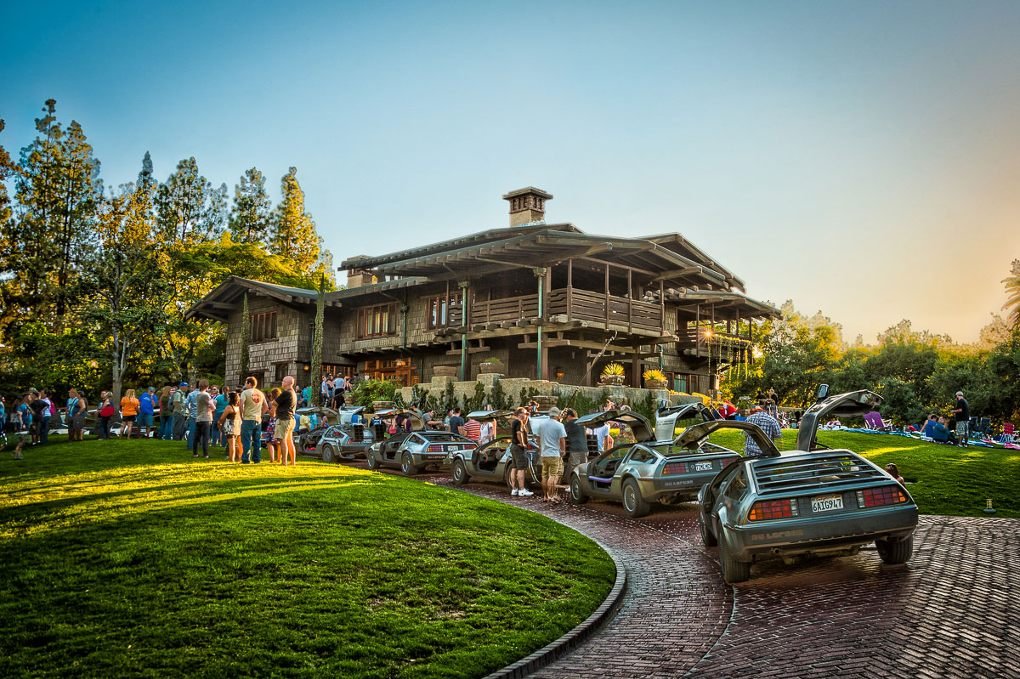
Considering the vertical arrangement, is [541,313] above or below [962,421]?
above

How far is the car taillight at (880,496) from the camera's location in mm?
7754

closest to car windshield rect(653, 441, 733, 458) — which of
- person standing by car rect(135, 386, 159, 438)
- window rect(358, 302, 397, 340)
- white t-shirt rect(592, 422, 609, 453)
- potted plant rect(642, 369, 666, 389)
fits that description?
white t-shirt rect(592, 422, 609, 453)

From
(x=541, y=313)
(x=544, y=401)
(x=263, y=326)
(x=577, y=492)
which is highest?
(x=263, y=326)

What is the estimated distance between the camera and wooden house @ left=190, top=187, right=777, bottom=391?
1179 inches

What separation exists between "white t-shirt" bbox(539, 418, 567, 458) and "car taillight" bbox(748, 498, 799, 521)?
7.48 metres

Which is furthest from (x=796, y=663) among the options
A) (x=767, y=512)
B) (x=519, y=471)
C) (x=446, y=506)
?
(x=519, y=471)

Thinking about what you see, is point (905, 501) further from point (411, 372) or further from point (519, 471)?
point (411, 372)

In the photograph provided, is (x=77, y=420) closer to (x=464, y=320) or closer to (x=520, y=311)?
(x=464, y=320)

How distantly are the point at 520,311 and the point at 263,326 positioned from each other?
720 inches

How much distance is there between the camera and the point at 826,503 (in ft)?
25.3

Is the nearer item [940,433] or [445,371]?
[940,433]

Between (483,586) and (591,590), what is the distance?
3.98 feet

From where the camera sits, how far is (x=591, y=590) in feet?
26.9

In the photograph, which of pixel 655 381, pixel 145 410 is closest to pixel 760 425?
pixel 655 381
